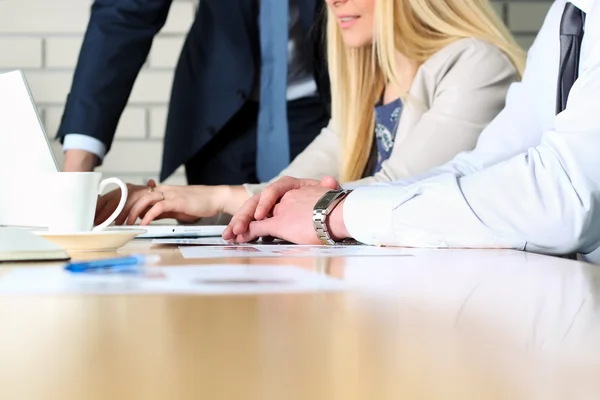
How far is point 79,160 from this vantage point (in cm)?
175

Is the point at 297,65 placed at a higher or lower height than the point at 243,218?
higher

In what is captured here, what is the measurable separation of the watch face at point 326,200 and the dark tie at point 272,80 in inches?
40.6

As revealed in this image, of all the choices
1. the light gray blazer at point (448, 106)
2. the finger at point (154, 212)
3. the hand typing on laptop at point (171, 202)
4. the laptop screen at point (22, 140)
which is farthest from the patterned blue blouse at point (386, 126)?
the laptop screen at point (22, 140)

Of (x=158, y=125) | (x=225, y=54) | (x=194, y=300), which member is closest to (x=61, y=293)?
(x=194, y=300)

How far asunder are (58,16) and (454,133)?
5.53 ft

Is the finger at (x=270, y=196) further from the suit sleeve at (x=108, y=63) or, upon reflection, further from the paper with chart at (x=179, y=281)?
the suit sleeve at (x=108, y=63)

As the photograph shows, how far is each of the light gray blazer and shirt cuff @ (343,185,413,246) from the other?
496 mm

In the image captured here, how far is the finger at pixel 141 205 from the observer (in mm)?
1268

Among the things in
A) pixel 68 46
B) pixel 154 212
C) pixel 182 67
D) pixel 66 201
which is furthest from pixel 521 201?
pixel 68 46

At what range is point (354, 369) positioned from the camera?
216 mm

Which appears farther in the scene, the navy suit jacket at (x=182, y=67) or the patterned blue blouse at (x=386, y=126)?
the navy suit jacket at (x=182, y=67)

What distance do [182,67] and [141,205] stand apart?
872 mm

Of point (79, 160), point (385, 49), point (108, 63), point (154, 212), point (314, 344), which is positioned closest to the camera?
point (314, 344)

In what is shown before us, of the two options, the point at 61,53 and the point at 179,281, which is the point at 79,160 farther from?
the point at 179,281
